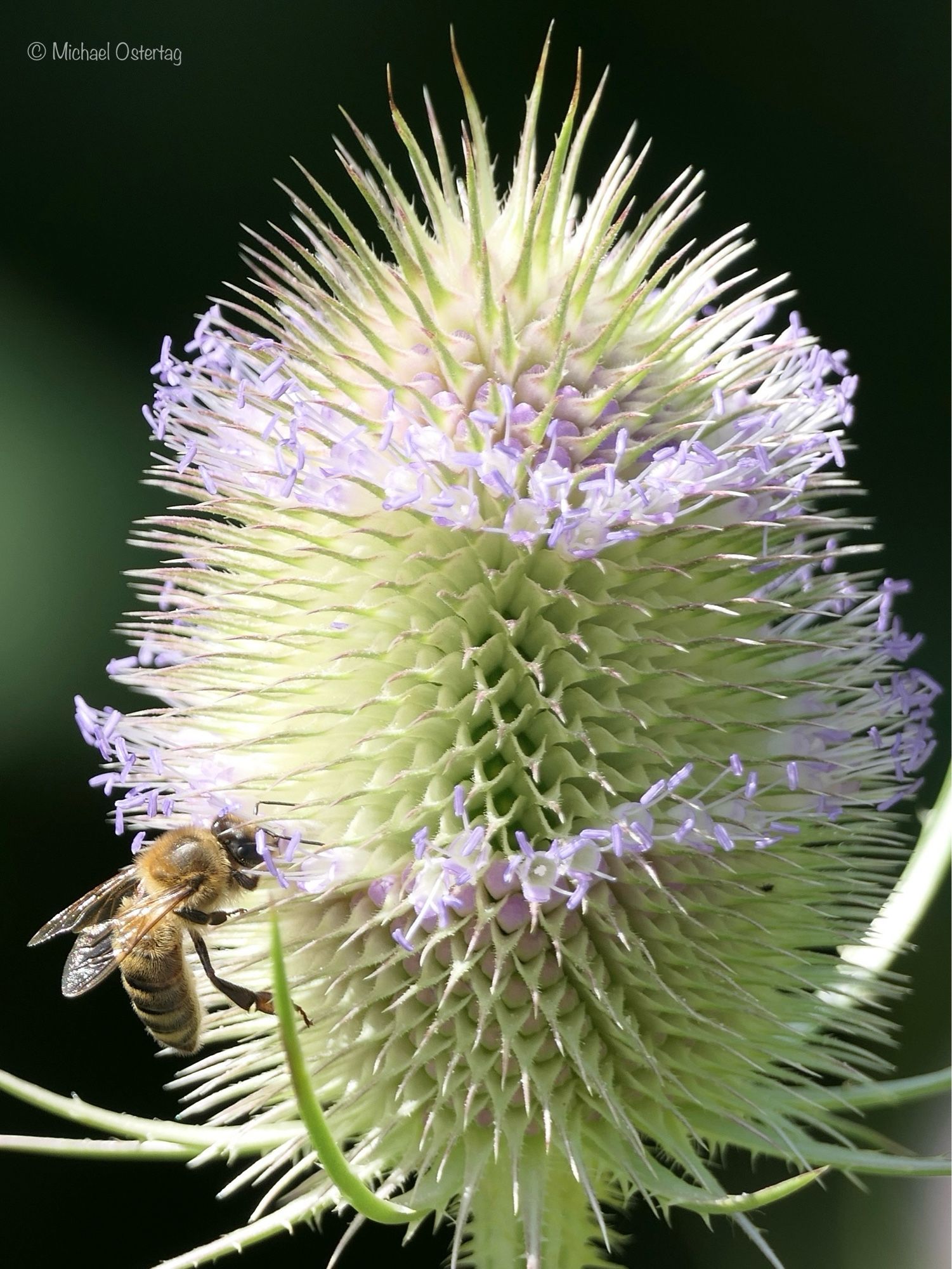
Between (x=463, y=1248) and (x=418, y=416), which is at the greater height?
(x=418, y=416)

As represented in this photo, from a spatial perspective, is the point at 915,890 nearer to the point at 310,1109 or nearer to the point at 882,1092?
the point at 882,1092

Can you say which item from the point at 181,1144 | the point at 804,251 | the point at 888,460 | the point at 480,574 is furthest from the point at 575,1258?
the point at 804,251

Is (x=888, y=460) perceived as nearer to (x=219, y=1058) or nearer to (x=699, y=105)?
(x=699, y=105)

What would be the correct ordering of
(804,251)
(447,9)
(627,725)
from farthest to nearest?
(804,251)
(447,9)
(627,725)

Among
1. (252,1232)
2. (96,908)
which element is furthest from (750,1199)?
(96,908)

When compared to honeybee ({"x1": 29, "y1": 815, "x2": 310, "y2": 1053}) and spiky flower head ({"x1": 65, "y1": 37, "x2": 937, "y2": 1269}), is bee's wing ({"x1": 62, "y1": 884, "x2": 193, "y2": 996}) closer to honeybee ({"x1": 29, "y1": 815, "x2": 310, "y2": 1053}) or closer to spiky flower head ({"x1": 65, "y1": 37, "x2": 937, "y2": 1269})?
honeybee ({"x1": 29, "y1": 815, "x2": 310, "y2": 1053})

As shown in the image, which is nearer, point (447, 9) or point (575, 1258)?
point (575, 1258)

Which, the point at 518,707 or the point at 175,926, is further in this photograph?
the point at 175,926
